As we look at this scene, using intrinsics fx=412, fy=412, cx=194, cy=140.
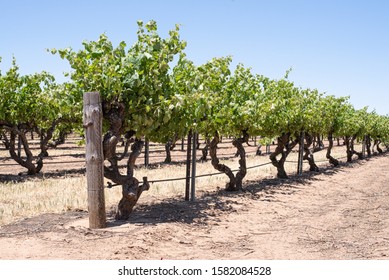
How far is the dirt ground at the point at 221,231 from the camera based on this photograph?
6707mm

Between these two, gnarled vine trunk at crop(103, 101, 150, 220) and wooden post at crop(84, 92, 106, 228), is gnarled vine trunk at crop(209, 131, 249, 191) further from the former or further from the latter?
wooden post at crop(84, 92, 106, 228)

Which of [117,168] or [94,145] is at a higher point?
[94,145]

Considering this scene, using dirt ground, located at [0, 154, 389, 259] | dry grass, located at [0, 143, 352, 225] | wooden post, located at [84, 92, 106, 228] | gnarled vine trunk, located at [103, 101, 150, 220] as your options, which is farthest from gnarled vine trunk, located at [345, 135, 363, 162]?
wooden post, located at [84, 92, 106, 228]

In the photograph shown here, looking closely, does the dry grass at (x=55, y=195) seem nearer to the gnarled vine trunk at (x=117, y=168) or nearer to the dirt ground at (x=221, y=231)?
the dirt ground at (x=221, y=231)

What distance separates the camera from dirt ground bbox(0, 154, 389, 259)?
6.71 meters

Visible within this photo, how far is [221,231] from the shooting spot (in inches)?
332

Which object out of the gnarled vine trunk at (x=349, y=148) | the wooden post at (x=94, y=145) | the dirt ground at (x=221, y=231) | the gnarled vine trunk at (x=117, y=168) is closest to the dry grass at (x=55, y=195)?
the dirt ground at (x=221, y=231)

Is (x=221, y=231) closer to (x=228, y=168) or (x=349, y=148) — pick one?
(x=228, y=168)

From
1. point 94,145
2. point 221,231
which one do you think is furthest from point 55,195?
point 221,231

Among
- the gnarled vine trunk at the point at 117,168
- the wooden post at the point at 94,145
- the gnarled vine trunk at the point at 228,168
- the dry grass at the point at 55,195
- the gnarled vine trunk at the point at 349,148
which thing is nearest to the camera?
the wooden post at the point at 94,145

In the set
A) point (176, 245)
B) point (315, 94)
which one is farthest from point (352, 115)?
point (176, 245)

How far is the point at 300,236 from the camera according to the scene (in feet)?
26.7

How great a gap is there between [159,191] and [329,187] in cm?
675
